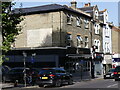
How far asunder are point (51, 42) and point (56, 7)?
451 centimetres

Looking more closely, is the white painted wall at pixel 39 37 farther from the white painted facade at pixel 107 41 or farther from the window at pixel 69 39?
the white painted facade at pixel 107 41

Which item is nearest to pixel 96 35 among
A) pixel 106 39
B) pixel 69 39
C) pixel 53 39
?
pixel 106 39

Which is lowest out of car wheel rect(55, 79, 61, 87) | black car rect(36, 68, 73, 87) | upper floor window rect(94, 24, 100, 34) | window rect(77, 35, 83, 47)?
car wheel rect(55, 79, 61, 87)

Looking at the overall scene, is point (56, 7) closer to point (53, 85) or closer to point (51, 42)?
point (51, 42)

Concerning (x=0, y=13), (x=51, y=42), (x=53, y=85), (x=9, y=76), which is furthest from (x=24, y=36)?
(x=0, y=13)

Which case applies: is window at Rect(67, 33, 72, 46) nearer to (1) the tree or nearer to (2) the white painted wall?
(2) the white painted wall

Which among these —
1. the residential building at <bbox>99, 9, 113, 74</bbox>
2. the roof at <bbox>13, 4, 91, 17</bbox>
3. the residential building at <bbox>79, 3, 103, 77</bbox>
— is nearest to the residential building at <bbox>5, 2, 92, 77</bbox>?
the roof at <bbox>13, 4, 91, 17</bbox>

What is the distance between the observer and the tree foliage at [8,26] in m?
19.4

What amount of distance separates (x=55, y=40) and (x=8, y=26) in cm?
1444

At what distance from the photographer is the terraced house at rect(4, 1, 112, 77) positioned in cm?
3394

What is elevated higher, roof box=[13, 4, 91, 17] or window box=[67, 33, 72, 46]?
roof box=[13, 4, 91, 17]

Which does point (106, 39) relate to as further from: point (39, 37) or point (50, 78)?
point (50, 78)

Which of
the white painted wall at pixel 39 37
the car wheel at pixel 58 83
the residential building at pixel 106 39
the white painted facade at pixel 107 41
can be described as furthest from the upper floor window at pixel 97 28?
the car wheel at pixel 58 83

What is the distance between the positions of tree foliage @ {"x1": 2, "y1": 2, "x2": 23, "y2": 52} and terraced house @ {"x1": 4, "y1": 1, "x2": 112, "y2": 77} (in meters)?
12.7
